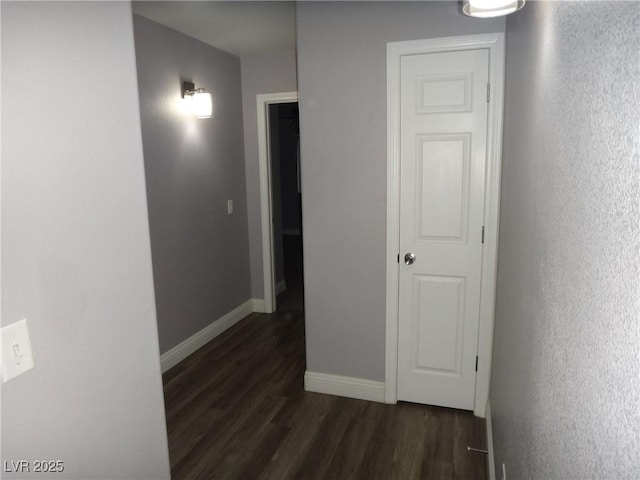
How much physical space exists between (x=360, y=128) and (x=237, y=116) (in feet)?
6.64

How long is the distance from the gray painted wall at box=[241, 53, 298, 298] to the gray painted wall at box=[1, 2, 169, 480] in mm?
3091

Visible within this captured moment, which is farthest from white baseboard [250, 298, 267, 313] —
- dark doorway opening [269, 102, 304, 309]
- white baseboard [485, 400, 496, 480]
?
white baseboard [485, 400, 496, 480]

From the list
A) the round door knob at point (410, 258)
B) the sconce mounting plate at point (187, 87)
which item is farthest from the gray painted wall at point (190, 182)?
the round door knob at point (410, 258)

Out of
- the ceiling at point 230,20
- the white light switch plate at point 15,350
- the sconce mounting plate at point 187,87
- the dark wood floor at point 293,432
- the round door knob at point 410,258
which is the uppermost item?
the ceiling at point 230,20

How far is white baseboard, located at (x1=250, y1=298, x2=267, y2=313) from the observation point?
4.67 m

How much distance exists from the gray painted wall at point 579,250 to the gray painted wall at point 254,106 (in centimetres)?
295

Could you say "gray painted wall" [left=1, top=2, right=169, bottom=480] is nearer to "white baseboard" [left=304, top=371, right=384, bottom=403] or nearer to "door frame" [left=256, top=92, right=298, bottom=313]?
"white baseboard" [left=304, top=371, right=384, bottom=403]

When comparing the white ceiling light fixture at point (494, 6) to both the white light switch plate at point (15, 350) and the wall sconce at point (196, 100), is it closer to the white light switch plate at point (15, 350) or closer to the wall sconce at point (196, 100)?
the white light switch plate at point (15, 350)

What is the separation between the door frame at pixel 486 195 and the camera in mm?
2375

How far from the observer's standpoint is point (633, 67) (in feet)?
1.86

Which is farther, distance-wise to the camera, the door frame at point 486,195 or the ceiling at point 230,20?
the ceiling at point 230,20

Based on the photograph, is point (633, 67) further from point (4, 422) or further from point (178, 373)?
point (178, 373)

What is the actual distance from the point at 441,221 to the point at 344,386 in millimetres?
1265

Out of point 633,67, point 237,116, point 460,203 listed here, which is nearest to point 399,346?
point 460,203
